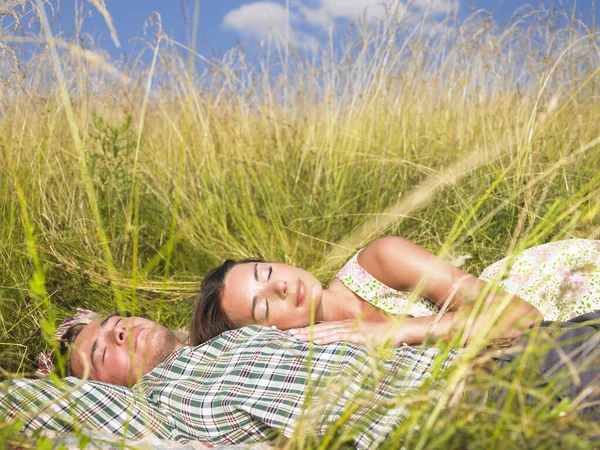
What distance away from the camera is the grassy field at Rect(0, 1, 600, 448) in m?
2.65

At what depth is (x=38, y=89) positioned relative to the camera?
9.62ft

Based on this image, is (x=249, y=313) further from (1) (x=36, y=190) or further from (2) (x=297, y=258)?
(1) (x=36, y=190)

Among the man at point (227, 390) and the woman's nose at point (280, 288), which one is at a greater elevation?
the woman's nose at point (280, 288)

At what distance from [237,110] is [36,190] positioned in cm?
143

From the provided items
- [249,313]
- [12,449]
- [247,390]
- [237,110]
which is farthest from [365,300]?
[237,110]

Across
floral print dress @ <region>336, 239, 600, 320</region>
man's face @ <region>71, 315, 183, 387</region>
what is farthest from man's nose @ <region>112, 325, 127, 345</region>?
floral print dress @ <region>336, 239, 600, 320</region>

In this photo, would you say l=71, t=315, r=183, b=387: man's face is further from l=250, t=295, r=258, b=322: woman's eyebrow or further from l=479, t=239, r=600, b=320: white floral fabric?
l=479, t=239, r=600, b=320: white floral fabric

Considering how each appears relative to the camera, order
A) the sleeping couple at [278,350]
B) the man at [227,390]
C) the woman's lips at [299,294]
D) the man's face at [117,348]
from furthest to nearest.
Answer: the woman's lips at [299,294]
the man's face at [117,348]
the man at [227,390]
the sleeping couple at [278,350]

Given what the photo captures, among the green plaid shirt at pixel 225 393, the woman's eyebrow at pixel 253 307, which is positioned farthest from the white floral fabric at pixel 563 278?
the woman's eyebrow at pixel 253 307

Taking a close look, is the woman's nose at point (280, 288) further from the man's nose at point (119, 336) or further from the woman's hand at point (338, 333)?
the man's nose at point (119, 336)

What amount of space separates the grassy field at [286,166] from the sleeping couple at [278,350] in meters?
0.26

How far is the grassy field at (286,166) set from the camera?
8.70ft

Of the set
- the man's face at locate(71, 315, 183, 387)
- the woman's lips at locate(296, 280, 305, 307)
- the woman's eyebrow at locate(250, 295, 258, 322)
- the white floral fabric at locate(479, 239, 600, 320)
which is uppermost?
the white floral fabric at locate(479, 239, 600, 320)

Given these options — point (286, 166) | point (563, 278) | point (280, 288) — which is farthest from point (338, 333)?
point (286, 166)
